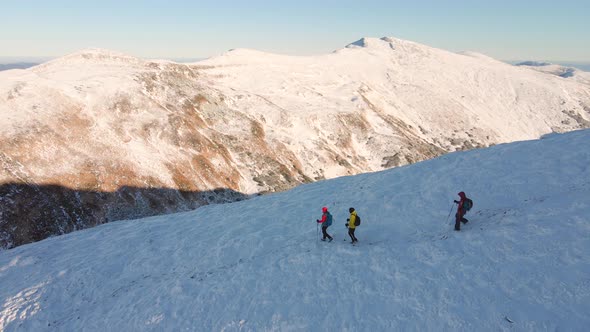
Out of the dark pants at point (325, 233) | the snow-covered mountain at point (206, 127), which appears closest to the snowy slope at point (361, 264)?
the dark pants at point (325, 233)

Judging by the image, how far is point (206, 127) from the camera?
233 ft

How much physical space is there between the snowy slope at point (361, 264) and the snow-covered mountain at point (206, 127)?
888 inches

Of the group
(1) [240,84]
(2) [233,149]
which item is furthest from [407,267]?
(1) [240,84]

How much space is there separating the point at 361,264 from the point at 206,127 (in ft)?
197

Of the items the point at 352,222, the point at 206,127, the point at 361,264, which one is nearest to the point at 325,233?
the point at 352,222

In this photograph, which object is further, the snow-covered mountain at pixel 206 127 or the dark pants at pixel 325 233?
the snow-covered mountain at pixel 206 127

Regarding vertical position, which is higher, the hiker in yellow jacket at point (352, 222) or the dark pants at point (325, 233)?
the hiker in yellow jacket at point (352, 222)

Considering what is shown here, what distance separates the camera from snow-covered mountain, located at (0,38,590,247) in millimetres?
45562

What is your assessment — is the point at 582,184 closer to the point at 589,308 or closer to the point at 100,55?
the point at 589,308

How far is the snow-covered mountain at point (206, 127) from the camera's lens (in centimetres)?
Result: 4556

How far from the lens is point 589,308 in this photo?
35.8 ft

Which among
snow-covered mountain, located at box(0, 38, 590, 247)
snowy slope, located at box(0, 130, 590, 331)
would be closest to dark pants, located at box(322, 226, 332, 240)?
snowy slope, located at box(0, 130, 590, 331)

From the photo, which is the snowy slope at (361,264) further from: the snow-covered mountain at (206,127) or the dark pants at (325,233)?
the snow-covered mountain at (206,127)

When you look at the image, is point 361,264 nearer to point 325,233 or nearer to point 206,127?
point 325,233
